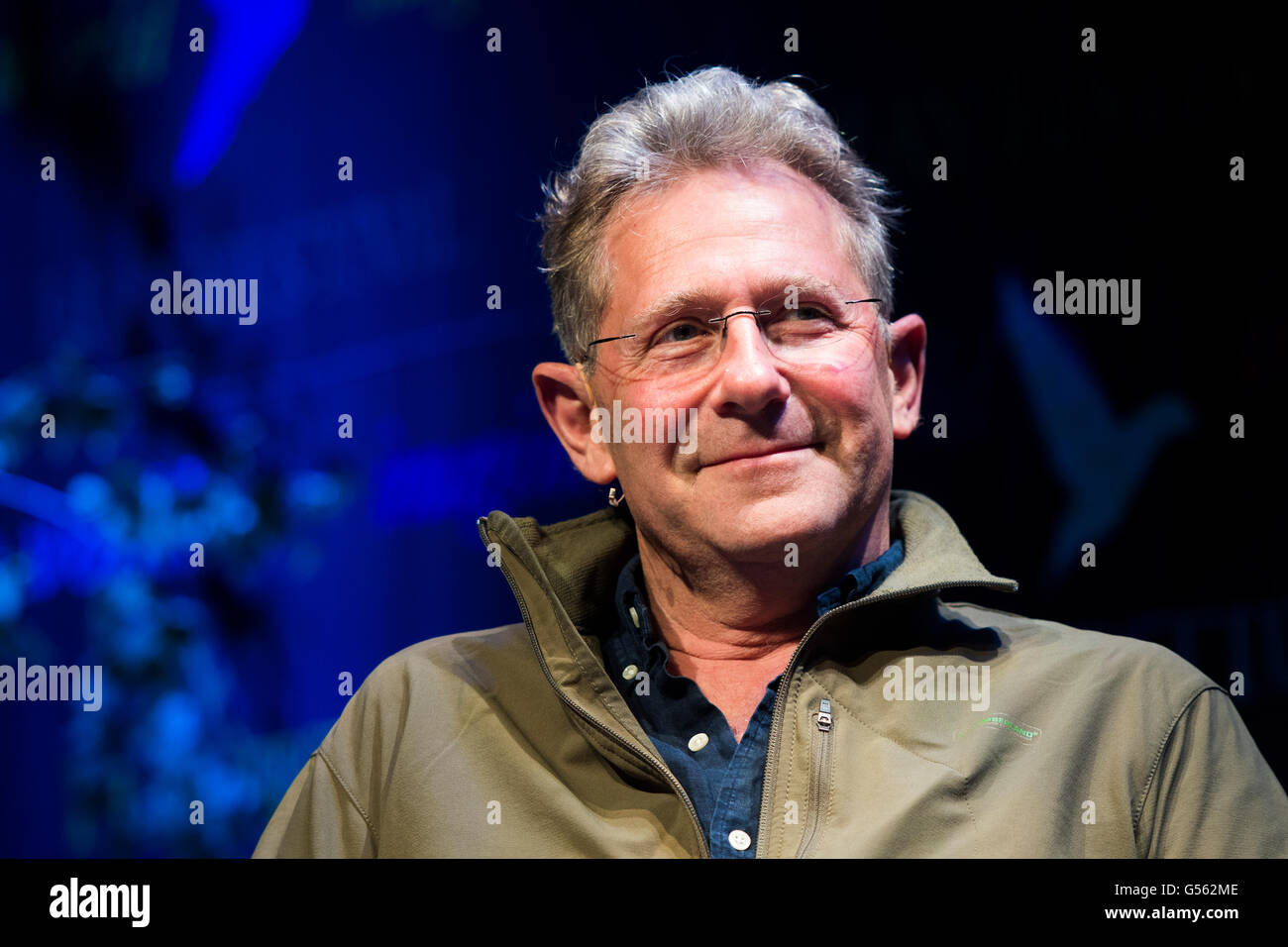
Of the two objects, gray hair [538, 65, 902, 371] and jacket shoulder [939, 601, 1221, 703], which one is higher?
gray hair [538, 65, 902, 371]

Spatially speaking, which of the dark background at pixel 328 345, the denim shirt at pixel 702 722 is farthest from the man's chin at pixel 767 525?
the dark background at pixel 328 345

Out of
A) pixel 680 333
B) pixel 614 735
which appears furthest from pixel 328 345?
pixel 614 735

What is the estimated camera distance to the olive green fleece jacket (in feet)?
5.26

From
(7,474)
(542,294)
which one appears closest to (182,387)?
(7,474)

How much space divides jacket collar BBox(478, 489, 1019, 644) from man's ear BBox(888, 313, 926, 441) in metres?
0.15

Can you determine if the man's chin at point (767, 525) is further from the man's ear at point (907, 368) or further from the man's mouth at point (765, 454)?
the man's ear at point (907, 368)

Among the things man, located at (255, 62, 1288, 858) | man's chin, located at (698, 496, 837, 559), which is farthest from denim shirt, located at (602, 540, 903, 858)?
man's chin, located at (698, 496, 837, 559)

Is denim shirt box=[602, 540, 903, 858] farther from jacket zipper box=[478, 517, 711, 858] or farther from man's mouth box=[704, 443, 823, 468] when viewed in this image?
man's mouth box=[704, 443, 823, 468]

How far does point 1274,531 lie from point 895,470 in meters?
0.74

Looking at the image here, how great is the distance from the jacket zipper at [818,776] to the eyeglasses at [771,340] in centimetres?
56

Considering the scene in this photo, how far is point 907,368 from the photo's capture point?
2107mm

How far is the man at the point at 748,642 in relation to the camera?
1.63m

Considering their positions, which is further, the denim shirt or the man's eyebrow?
the man's eyebrow

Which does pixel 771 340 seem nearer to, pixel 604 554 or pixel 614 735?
pixel 604 554
